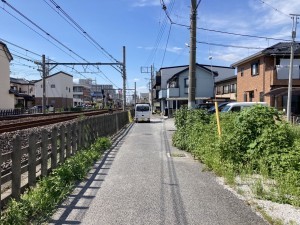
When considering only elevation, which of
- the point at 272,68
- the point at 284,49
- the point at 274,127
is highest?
the point at 284,49

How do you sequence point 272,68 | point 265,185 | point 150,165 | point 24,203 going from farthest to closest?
point 272,68
point 150,165
point 265,185
point 24,203

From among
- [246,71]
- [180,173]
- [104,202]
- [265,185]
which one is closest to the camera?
[104,202]

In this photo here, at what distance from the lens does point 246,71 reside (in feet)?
106

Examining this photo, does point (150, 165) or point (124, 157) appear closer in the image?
point (150, 165)

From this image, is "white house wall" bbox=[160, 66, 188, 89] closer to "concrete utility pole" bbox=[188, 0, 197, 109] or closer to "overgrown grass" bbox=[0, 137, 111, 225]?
"concrete utility pole" bbox=[188, 0, 197, 109]

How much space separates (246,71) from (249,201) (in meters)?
28.4

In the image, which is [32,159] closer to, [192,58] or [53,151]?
[53,151]

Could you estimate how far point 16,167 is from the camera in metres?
5.13

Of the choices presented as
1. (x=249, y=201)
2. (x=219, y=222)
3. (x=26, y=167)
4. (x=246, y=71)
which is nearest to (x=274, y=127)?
(x=249, y=201)

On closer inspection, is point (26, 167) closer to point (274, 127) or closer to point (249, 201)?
point (249, 201)

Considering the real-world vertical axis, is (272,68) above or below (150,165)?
above

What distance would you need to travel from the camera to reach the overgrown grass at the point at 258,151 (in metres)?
6.34

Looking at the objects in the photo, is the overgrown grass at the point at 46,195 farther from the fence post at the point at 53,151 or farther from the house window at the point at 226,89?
the house window at the point at 226,89

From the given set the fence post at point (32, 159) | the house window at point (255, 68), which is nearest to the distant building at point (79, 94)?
the house window at point (255, 68)
